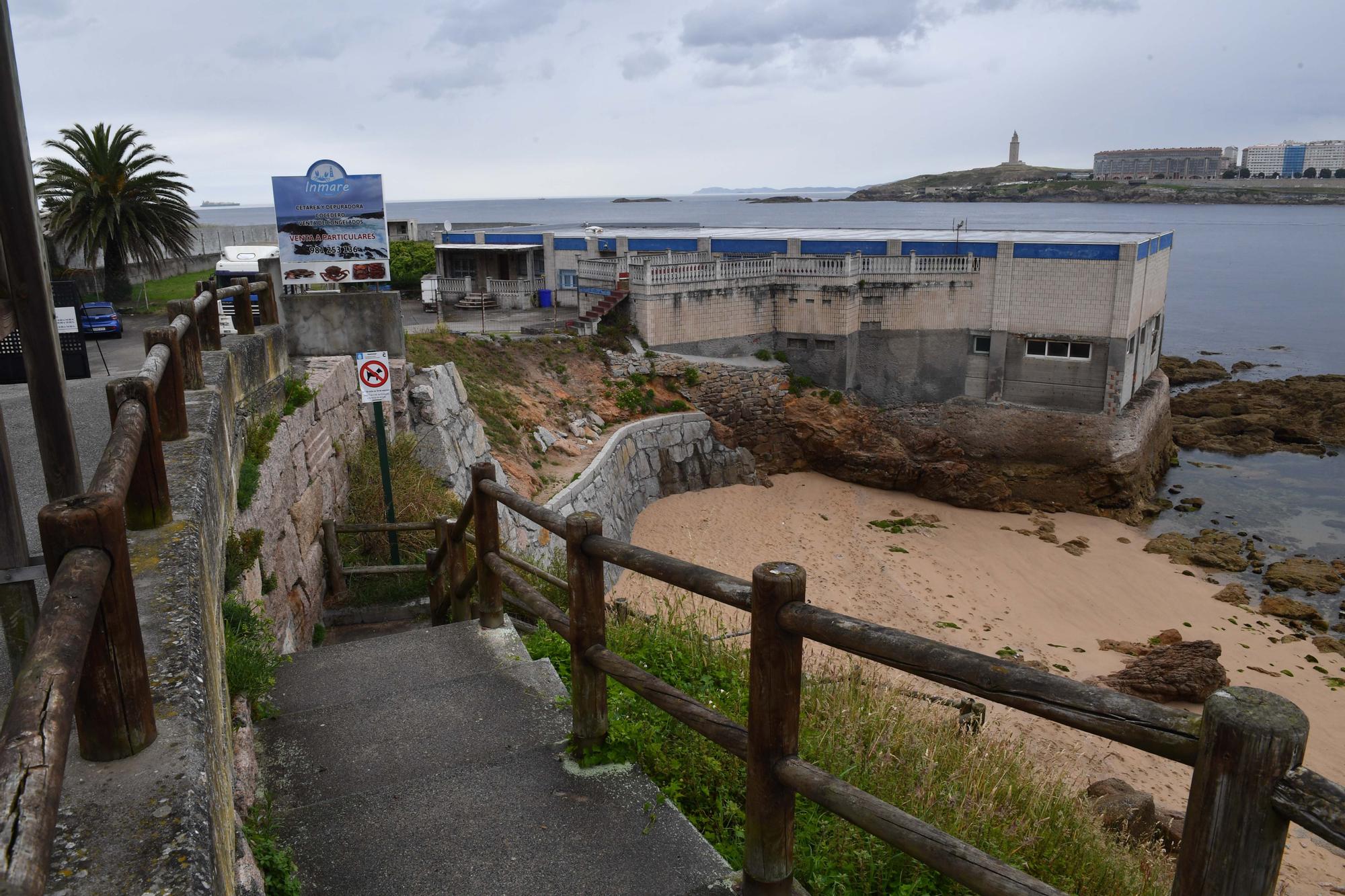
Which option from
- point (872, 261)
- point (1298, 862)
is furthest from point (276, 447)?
point (872, 261)

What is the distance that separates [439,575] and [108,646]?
22.2 feet

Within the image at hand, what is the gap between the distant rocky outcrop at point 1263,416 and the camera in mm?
39906

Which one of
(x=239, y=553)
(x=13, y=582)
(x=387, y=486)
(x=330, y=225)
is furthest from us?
(x=330, y=225)

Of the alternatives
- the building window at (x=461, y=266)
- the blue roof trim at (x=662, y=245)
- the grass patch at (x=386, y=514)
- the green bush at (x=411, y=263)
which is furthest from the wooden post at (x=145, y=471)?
the green bush at (x=411, y=263)

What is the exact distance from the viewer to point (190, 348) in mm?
7035

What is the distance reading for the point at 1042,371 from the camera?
3188 cm

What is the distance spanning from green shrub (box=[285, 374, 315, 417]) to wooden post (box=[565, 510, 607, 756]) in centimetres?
689

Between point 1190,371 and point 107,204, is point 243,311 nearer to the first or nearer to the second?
point 107,204

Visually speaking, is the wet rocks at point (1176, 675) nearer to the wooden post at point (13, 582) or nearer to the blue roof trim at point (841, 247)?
the wooden post at point (13, 582)

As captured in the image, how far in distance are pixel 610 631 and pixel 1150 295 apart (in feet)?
106

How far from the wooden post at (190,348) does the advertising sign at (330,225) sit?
6.57 metres

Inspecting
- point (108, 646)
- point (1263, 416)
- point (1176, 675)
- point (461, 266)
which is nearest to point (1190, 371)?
point (1263, 416)

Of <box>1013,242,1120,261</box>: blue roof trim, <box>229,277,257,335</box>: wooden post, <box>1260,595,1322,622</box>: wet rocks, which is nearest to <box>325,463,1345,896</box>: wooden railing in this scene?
<box>229,277,257,335</box>: wooden post

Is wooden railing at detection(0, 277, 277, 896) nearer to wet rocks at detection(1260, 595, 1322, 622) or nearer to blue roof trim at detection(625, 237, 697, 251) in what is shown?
wet rocks at detection(1260, 595, 1322, 622)
